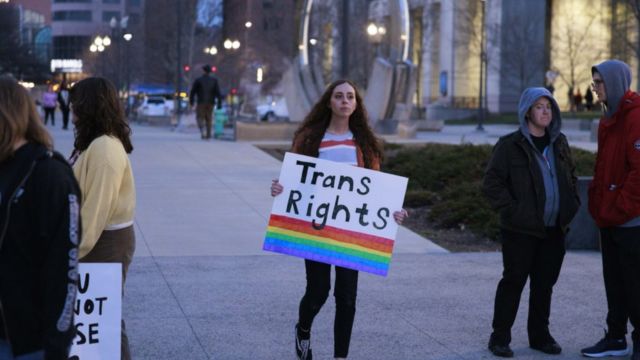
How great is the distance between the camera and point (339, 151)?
23.1 feet

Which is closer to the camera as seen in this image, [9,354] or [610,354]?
[9,354]

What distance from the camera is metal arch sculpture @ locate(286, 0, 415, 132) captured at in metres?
34.7

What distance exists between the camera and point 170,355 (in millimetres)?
7551

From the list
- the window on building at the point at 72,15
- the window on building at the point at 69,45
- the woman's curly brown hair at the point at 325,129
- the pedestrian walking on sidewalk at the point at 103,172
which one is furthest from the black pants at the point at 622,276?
the window on building at the point at 72,15

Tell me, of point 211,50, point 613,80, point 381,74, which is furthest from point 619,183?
point 211,50

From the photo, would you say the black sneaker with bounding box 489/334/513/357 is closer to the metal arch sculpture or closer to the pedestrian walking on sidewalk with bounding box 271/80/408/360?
the pedestrian walking on sidewalk with bounding box 271/80/408/360

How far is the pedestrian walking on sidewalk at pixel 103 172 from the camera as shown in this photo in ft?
18.1

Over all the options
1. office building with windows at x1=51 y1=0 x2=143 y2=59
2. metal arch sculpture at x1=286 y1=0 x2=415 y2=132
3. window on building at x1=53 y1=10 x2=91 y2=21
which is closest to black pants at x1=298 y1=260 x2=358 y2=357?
metal arch sculpture at x1=286 y1=0 x2=415 y2=132

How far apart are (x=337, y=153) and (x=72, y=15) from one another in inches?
6200

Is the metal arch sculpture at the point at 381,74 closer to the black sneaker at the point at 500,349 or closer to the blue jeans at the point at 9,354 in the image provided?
→ the black sneaker at the point at 500,349

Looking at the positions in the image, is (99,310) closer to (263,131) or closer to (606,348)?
(606,348)

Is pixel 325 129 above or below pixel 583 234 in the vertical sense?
above

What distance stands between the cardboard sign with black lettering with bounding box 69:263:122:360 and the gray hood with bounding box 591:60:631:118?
3657mm

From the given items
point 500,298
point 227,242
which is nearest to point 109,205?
point 500,298
